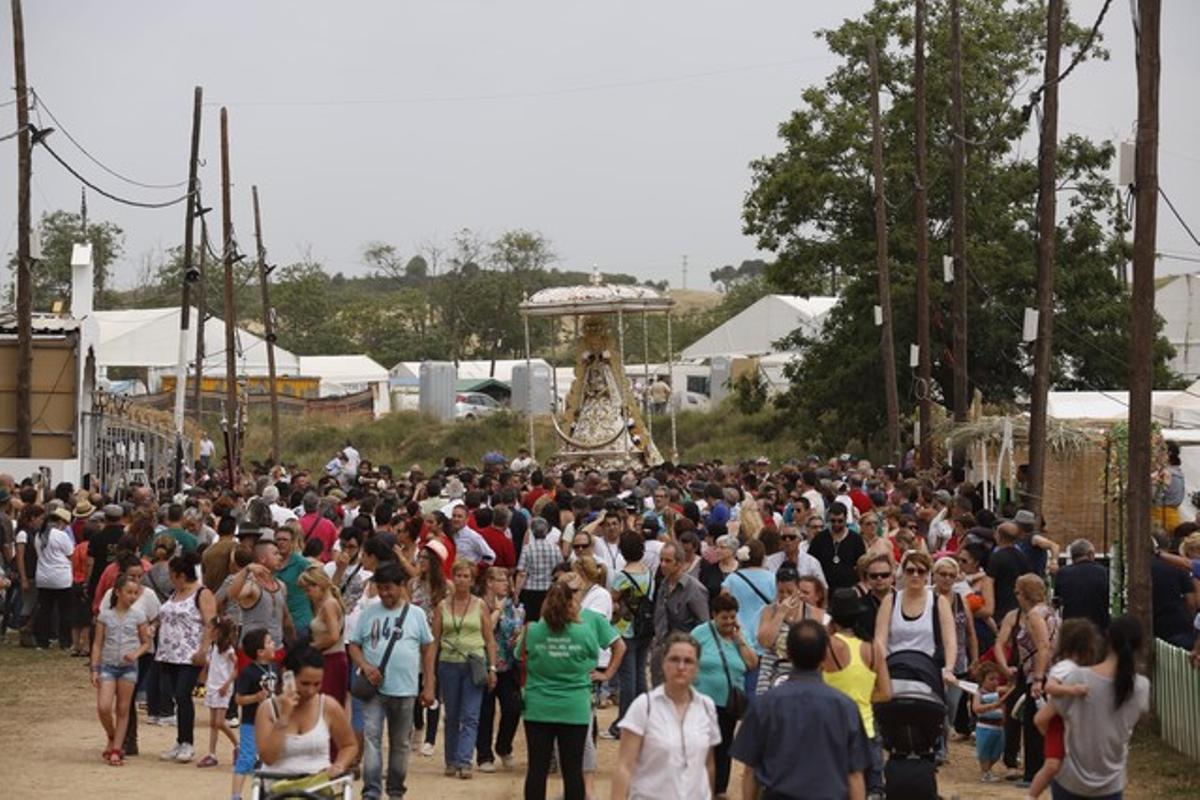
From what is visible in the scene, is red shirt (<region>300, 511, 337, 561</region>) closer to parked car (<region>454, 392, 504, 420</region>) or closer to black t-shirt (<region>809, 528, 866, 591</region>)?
black t-shirt (<region>809, 528, 866, 591</region>)

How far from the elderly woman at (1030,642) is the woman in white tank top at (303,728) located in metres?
5.17

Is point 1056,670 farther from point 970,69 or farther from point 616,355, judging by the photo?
point 970,69

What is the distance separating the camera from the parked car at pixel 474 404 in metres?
77.1

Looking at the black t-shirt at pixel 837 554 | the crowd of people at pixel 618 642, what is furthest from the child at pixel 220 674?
the black t-shirt at pixel 837 554

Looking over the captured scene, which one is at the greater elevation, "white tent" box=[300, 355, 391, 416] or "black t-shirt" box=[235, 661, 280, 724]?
"white tent" box=[300, 355, 391, 416]

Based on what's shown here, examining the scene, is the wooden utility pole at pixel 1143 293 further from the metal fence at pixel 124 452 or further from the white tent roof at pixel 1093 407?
the metal fence at pixel 124 452

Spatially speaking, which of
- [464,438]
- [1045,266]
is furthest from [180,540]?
[464,438]

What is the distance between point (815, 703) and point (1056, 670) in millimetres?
1930

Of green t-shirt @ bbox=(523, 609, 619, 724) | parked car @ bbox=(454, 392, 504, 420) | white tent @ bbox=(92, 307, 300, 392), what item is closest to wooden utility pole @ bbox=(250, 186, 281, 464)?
white tent @ bbox=(92, 307, 300, 392)

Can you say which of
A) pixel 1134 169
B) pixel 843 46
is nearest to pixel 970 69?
pixel 843 46

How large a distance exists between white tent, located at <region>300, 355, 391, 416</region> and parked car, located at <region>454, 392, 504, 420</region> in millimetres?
5165

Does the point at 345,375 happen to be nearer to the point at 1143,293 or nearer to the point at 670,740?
the point at 1143,293

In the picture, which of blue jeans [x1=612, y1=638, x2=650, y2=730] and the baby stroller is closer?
the baby stroller

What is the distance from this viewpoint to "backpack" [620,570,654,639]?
1656 centimetres
